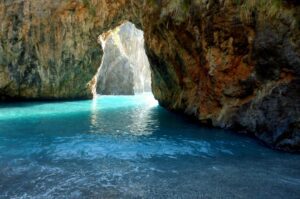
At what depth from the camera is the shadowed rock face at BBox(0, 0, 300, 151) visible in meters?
14.6

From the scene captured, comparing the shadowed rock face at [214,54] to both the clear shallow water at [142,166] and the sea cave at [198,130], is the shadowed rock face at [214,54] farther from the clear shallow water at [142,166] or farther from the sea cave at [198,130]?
the clear shallow water at [142,166]

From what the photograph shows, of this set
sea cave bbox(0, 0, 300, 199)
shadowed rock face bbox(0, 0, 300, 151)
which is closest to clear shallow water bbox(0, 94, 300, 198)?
sea cave bbox(0, 0, 300, 199)

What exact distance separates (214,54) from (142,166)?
1076 centimetres

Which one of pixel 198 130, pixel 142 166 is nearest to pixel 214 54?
pixel 198 130

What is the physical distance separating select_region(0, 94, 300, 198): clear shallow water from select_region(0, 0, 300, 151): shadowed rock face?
181cm

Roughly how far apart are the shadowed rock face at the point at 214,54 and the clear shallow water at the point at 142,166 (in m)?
1.81

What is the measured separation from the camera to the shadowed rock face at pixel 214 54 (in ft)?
47.9

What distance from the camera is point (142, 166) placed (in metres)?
11.6

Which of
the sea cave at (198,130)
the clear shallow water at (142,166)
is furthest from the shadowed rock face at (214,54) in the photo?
the clear shallow water at (142,166)

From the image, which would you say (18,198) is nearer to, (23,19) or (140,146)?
(140,146)

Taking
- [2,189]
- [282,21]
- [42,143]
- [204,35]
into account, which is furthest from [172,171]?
[204,35]

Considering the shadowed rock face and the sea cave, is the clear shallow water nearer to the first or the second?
the sea cave

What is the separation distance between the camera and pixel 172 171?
35.8 ft

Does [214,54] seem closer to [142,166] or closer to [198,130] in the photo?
[198,130]
